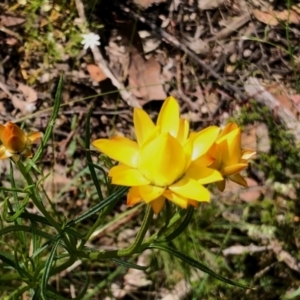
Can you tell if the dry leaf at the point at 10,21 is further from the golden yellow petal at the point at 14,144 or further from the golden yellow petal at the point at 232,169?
the golden yellow petal at the point at 232,169

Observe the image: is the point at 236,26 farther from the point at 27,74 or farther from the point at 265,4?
the point at 27,74

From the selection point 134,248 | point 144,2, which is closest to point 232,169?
point 134,248

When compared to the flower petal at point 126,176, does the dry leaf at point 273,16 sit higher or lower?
lower

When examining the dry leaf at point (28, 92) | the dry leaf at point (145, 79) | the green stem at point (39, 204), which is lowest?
the dry leaf at point (28, 92)

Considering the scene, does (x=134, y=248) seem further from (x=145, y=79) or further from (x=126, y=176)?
(x=145, y=79)

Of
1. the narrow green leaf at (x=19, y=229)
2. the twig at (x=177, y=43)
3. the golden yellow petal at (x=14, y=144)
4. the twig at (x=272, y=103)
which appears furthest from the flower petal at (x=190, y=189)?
the twig at (x=177, y=43)

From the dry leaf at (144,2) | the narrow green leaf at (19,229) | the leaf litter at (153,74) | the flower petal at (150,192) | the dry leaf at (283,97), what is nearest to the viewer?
the flower petal at (150,192)
